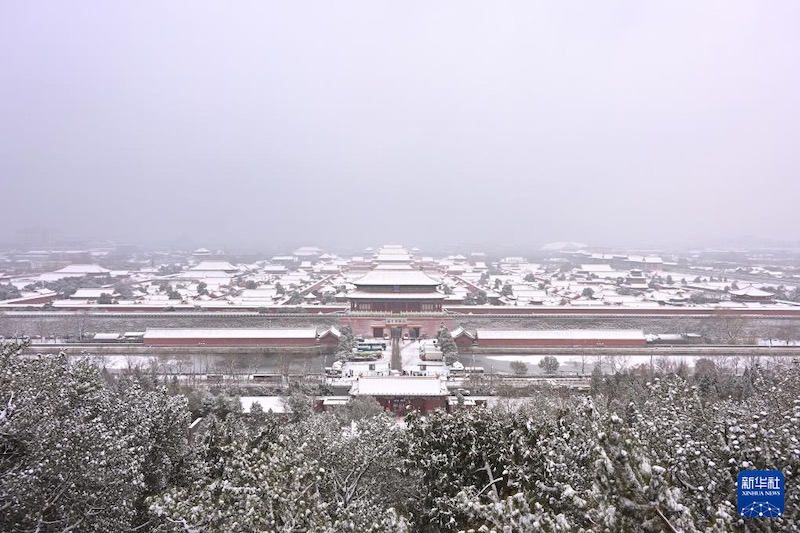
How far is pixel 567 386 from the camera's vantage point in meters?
14.3

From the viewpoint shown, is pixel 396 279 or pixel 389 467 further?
pixel 396 279

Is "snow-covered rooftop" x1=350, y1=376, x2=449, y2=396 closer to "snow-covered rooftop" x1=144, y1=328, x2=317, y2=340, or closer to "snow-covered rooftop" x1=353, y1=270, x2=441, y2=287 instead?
"snow-covered rooftop" x1=144, y1=328, x2=317, y2=340

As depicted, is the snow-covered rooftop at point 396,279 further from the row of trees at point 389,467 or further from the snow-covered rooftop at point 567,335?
the row of trees at point 389,467

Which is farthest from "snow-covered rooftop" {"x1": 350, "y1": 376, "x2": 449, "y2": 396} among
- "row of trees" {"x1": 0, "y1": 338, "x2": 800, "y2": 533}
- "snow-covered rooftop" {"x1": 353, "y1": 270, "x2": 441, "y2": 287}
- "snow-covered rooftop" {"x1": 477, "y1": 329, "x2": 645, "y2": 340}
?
"snow-covered rooftop" {"x1": 353, "y1": 270, "x2": 441, "y2": 287}

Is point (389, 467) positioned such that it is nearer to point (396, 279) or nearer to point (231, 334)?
point (231, 334)

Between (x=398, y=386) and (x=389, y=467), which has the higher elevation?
(x=389, y=467)

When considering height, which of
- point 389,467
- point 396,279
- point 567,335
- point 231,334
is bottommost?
point 567,335

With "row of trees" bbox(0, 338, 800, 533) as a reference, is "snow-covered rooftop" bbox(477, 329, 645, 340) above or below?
below

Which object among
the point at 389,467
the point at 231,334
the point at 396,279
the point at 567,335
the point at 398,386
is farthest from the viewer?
the point at 396,279

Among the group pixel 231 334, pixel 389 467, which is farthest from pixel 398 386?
pixel 231 334

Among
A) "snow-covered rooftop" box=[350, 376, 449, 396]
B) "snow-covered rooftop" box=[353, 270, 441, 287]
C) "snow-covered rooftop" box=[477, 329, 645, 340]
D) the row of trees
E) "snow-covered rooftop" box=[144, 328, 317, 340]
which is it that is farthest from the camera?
"snow-covered rooftop" box=[353, 270, 441, 287]

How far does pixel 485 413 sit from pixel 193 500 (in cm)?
333

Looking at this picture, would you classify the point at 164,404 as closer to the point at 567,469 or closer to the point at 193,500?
the point at 193,500

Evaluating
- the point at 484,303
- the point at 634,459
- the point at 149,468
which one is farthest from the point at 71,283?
the point at 634,459
